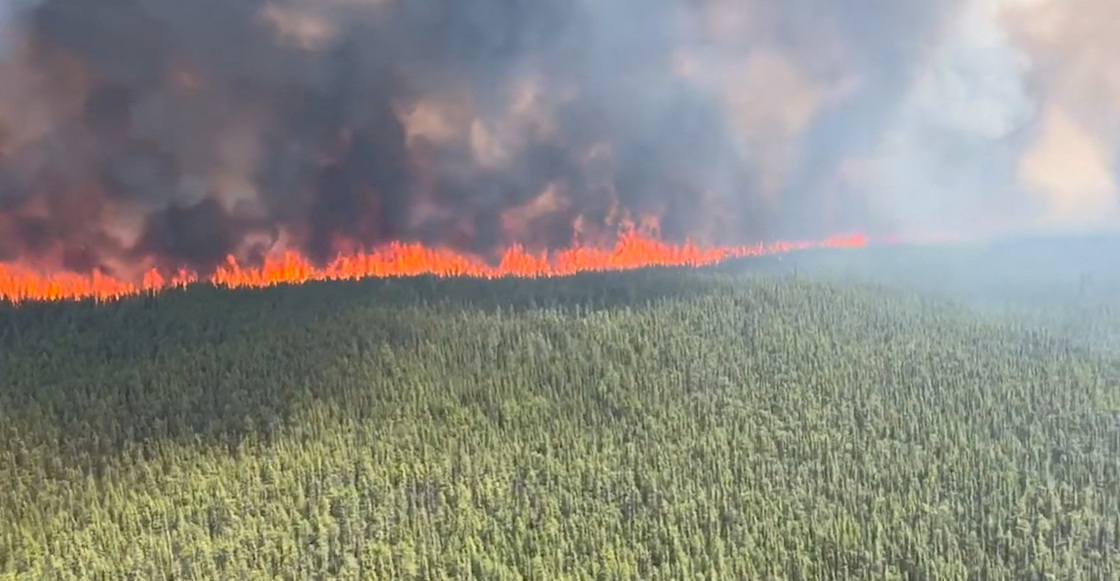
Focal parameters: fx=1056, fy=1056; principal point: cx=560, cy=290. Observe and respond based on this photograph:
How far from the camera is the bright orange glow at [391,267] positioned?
36.8 meters

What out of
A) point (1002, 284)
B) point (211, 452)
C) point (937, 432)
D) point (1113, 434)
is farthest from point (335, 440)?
point (1002, 284)

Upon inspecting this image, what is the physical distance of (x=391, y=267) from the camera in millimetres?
43812

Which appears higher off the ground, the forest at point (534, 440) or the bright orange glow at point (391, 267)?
the bright orange glow at point (391, 267)

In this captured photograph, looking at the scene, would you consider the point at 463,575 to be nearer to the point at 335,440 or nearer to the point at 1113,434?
the point at 335,440

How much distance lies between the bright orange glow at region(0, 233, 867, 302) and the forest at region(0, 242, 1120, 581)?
23.1 inches

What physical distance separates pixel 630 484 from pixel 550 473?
2.48 m

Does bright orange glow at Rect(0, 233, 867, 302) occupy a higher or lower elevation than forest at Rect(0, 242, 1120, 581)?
higher

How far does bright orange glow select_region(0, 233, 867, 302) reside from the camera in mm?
36750

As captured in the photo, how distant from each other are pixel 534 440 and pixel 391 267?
42.7ft

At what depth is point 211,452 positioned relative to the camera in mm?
31750

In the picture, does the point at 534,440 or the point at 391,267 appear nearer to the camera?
the point at 534,440

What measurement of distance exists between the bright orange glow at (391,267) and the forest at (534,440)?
59 cm

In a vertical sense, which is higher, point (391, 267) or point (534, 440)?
point (391, 267)

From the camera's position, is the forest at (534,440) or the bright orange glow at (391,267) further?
the bright orange glow at (391,267)
